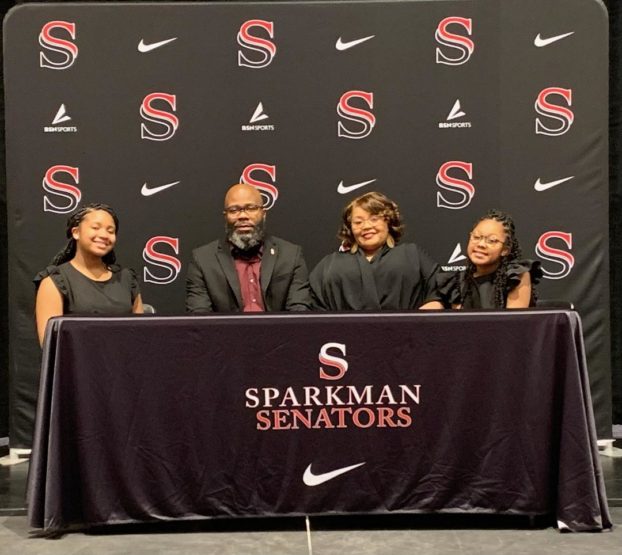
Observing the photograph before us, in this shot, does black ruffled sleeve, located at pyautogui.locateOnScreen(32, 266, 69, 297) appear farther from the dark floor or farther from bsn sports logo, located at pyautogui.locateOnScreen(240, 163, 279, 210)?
bsn sports logo, located at pyautogui.locateOnScreen(240, 163, 279, 210)

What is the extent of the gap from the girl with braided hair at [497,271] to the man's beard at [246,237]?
105 cm

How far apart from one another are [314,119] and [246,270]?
1.06 metres

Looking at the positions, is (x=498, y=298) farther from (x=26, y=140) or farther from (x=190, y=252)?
(x=26, y=140)

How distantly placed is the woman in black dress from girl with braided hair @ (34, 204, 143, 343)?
998 millimetres

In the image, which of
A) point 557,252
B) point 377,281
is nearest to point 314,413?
Result: point 377,281

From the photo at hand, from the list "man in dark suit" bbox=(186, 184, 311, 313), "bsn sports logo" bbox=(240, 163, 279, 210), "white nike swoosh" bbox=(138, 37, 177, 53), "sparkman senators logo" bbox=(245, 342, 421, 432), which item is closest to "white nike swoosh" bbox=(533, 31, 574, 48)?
"bsn sports logo" bbox=(240, 163, 279, 210)

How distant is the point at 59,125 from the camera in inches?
192

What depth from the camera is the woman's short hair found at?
4141 millimetres

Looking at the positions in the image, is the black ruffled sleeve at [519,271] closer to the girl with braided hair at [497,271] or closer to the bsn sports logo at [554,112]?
the girl with braided hair at [497,271]

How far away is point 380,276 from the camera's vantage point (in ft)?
13.8

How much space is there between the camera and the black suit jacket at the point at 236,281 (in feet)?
14.2

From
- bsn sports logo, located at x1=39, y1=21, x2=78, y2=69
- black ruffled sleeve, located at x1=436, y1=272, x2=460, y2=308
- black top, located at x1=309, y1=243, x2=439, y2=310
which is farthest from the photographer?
bsn sports logo, located at x1=39, y1=21, x2=78, y2=69

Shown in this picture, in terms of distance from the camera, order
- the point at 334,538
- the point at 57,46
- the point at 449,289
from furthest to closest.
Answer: the point at 57,46 → the point at 449,289 → the point at 334,538

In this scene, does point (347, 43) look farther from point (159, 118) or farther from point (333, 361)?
point (333, 361)
